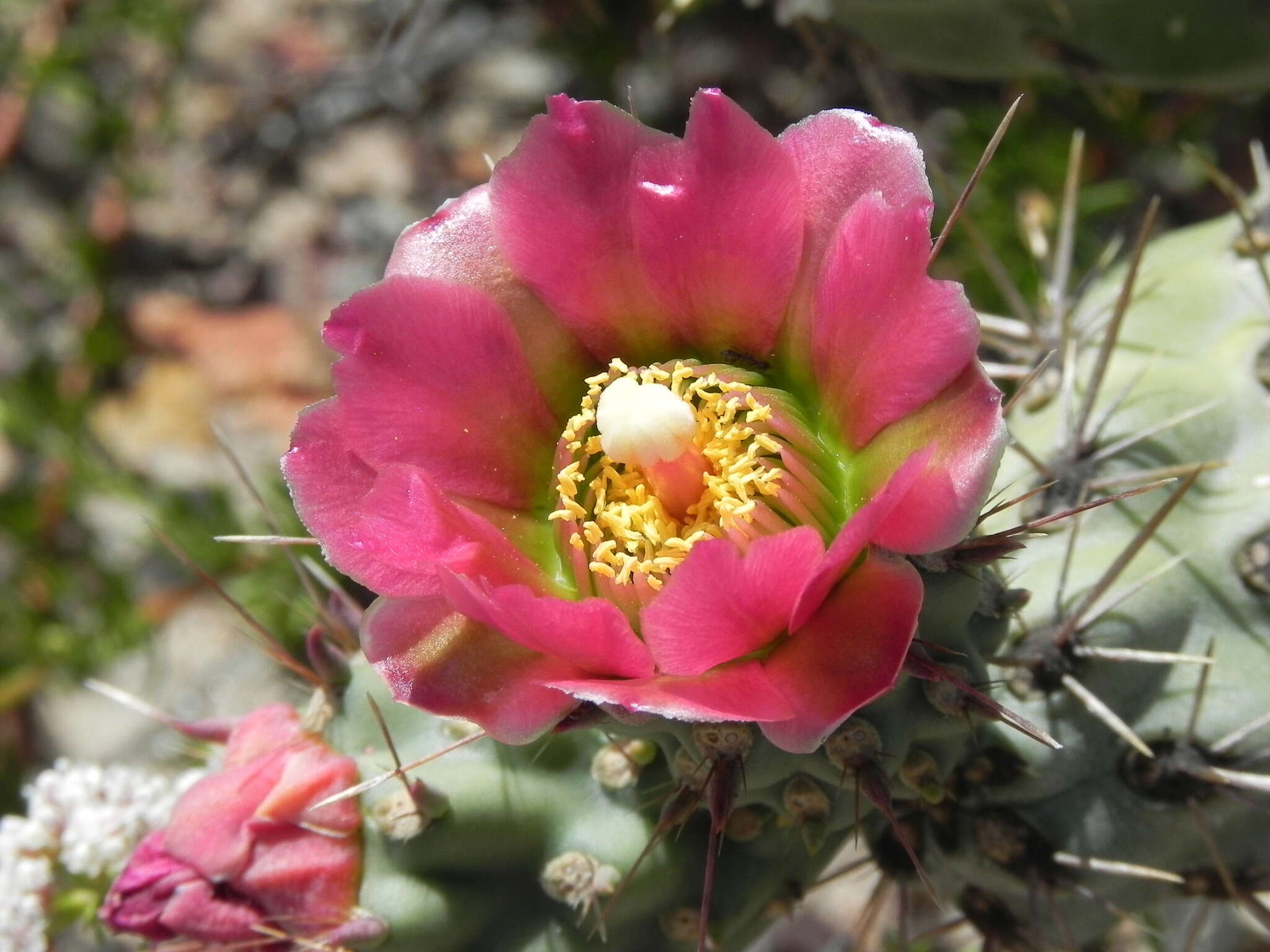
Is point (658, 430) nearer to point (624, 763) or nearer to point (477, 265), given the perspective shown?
point (477, 265)

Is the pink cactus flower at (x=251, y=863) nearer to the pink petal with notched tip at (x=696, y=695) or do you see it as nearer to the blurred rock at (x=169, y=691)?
the pink petal with notched tip at (x=696, y=695)

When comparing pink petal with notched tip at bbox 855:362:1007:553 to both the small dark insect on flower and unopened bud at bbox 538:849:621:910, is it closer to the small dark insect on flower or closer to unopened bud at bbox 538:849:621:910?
the small dark insect on flower

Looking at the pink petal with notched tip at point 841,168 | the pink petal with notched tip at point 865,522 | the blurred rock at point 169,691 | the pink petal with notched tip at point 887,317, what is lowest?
the blurred rock at point 169,691

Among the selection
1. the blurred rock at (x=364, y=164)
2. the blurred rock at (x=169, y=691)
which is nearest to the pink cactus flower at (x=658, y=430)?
the blurred rock at (x=169, y=691)

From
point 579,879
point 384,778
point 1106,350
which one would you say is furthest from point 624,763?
point 1106,350

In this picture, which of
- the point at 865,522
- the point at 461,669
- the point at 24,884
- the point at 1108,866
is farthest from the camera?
the point at 24,884
